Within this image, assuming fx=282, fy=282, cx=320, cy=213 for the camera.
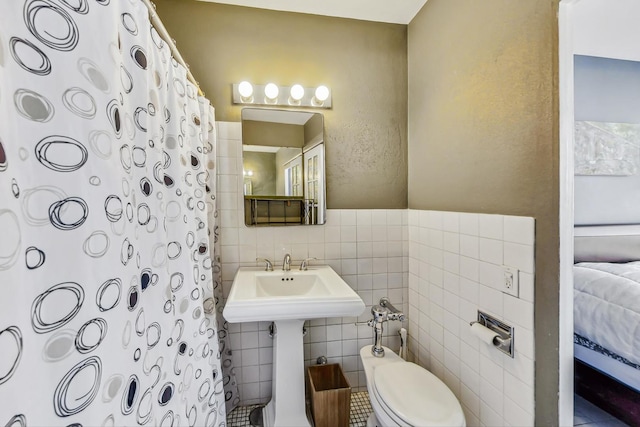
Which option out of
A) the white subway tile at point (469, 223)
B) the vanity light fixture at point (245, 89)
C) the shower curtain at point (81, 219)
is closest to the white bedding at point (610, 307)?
the white subway tile at point (469, 223)

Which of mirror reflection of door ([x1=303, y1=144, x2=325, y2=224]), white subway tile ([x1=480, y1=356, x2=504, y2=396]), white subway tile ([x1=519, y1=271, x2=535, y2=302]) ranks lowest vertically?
white subway tile ([x1=480, y1=356, x2=504, y2=396])

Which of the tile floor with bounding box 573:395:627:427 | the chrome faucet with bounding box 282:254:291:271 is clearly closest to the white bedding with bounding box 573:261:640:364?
the tile floor with bounding box 573:395:627:427

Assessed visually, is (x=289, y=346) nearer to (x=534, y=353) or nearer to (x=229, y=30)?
(x=534, y=353)

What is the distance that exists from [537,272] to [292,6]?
6.27 feet

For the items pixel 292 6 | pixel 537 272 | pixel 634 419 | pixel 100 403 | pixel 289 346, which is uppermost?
pixel 292 6

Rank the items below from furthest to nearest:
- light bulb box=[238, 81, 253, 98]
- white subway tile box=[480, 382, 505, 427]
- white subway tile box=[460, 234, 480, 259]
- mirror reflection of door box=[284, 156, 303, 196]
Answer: mirror reflection of door box=[284, 156, 303, 196]
light bulb box=[238, 81, 253, 98]
white subway tile box=[460, 234, 480, 259]
white subway tile box=[480, 382, 505, 427]

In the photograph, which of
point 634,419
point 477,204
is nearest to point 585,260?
point 634,419

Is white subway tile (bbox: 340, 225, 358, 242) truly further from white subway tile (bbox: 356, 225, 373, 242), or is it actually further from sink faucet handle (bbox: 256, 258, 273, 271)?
sink faucet handle (bbox: 256, 258, 273, 271)

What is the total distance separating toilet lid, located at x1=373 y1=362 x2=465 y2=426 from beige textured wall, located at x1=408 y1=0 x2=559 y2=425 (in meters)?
0.31

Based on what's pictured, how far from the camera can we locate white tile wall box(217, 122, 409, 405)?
5.75ft

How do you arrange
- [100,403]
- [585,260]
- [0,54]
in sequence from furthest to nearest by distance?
[585,260]
[100,403]
[0,54]

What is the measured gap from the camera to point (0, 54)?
387 mm

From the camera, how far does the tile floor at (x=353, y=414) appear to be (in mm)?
1628

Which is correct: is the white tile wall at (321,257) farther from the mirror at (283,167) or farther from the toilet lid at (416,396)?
the toilet lid at (416,396)
